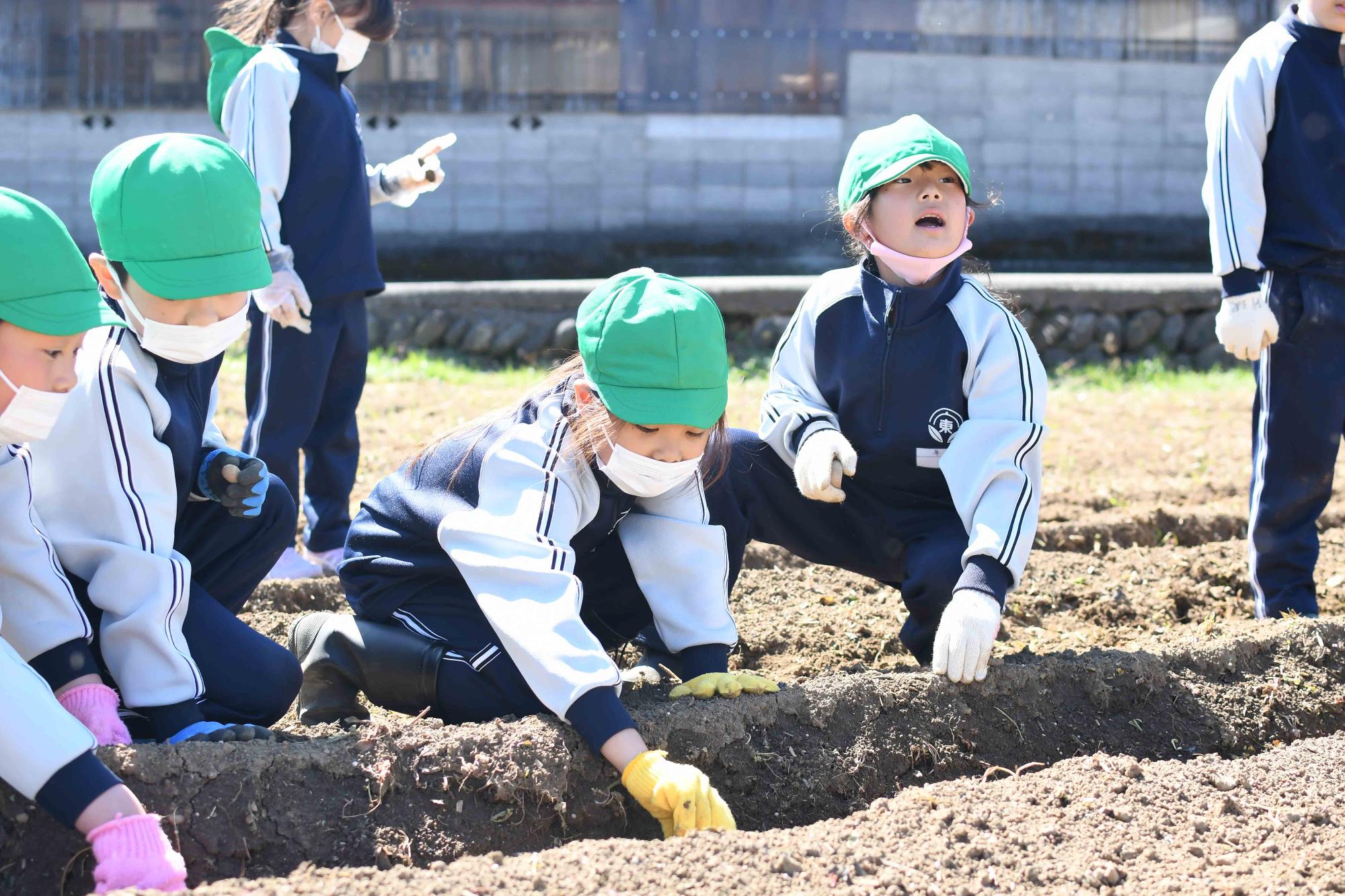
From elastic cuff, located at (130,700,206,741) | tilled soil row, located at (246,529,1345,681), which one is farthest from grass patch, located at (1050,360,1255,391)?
elastic cuff, located at (130,700,206,741)

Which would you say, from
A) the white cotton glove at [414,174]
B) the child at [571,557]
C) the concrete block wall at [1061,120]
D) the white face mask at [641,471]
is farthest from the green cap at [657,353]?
the concrete block wall at [1061,120]

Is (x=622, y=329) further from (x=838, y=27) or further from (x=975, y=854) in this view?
(x=838, y=27)

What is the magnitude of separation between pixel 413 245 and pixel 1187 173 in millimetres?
5958

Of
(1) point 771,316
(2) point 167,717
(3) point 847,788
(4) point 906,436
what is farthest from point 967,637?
(1) point 771,316

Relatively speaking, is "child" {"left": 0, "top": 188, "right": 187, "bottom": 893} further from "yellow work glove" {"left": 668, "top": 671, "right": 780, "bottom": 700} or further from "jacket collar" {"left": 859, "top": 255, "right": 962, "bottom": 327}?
"jacket collar" {"left": 859, "top": 255, "right": 962, "bottom": 327}

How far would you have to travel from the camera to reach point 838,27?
32.3 ft

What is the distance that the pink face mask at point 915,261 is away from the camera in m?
3.16

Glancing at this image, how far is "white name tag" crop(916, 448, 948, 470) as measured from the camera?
10.4 feet

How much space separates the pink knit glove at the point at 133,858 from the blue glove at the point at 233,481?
837 millimetres

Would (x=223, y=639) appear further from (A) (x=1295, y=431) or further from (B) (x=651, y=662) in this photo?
(A) (x=1295, y=431)

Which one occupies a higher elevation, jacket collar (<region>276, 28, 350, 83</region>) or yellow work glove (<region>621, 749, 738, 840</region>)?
jacket collar (<region>276, 28, 350, 83</region>)

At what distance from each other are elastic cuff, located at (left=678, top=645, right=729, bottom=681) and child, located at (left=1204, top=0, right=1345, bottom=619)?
5.36 ft

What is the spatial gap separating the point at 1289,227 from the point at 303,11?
2830 millimetres

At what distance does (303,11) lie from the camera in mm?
4004
